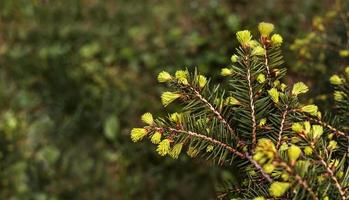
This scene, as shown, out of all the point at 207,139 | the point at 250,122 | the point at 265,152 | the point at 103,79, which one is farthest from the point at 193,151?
the point at 103,79

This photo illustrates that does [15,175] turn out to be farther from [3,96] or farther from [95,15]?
[95,15]

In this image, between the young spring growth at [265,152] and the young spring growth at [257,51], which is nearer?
the young spring growth at [265,152]

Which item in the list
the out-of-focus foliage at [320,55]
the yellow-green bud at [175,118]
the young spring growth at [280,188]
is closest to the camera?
the young spring growth at [280,188]

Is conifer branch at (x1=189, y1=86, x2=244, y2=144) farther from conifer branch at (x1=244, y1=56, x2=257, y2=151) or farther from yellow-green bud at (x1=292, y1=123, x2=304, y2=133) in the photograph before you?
yellow-green bud at (x1=292, y1=123, x2=304, y2=133)

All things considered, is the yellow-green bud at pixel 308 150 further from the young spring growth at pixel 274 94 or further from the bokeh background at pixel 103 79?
the bokeh background at pixel 103 79

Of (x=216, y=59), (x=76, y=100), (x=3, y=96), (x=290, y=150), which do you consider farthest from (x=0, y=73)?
(x=290, y=150)

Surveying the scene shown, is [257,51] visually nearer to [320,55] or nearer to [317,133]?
[317,133]

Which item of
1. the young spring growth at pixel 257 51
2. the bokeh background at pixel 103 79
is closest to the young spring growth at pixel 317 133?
the young spring growth at pixel 257 51

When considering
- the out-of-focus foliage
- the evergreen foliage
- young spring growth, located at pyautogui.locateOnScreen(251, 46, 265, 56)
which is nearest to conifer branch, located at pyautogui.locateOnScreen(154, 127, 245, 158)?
the evergreen foliage
